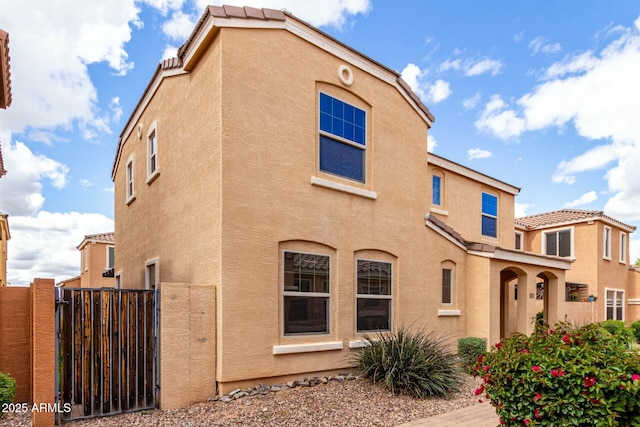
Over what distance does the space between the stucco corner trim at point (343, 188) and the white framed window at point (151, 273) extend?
15.7ft

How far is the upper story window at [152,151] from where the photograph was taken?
11898mm

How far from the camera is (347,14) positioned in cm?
1109

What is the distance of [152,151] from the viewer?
12.4 meters

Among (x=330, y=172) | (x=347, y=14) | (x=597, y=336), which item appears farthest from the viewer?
(x=347, y=14)

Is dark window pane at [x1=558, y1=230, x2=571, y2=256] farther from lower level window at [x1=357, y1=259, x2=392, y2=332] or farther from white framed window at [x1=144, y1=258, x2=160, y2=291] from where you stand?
white framed window at [x1=144, y1=258, x2=160, y2=291]

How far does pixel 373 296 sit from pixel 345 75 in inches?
213

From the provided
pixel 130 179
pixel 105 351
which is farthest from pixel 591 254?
pixel 105 351

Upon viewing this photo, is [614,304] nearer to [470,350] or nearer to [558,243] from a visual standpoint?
[558,243]

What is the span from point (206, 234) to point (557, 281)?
13473 mm

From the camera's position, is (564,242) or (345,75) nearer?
(345,75)

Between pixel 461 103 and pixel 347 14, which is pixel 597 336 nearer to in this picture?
pixel 347 14

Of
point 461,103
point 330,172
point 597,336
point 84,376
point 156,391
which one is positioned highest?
point 461,103

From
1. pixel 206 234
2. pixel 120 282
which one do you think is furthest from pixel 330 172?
pixel 120 282

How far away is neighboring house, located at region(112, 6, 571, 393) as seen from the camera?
833cm
